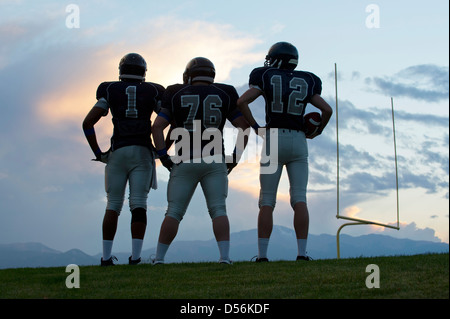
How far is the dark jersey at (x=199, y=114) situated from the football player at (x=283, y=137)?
31 cm

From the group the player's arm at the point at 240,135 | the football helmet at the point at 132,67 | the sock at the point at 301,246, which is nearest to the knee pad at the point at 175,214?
the player's arm at the point at 240,135

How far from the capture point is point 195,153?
23.4 ft

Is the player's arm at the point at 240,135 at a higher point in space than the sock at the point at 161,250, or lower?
higher

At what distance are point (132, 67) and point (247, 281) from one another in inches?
127

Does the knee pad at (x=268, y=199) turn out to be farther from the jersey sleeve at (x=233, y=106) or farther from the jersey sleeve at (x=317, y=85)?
the jersey sleeve at (x=317, y=85)

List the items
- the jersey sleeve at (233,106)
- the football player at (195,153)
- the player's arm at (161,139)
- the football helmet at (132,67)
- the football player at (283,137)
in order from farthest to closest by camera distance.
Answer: the football helmet at (132,67), the football player at (283,137), the jersey sleeve at (233,106), the player's arm at (161,139), the football player at (195,153)

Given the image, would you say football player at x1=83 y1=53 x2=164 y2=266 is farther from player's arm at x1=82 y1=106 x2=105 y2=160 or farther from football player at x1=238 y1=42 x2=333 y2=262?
football player at x1=238 y1=42 x2=333 y2=262

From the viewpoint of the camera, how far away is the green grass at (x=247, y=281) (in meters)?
5.63

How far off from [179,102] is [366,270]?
2.78 meters

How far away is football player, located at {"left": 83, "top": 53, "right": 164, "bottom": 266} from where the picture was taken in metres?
7.59

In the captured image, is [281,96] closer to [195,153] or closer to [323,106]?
[323,106]
